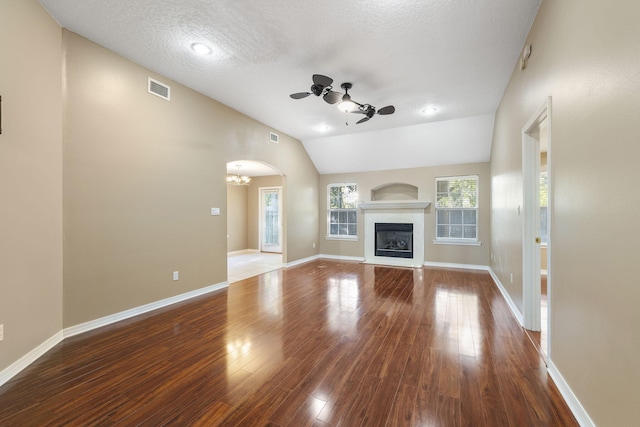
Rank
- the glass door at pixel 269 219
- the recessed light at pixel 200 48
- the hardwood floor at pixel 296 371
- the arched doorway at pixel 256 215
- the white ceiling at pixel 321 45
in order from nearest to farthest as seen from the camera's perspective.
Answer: the hardwood floor at pixel 296 371 → the white ceiling at pixel 321 45 → the recessed light at pixel 200 48 → the arched doorway at pixel 256 215 → the glass door at pixel 269 219

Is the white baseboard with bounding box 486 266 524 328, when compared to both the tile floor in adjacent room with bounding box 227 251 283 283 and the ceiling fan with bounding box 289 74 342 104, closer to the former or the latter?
the ceiling fan with bounding box 289 74 342 104

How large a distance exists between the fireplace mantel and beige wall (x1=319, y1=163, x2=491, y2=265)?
19 centimetres

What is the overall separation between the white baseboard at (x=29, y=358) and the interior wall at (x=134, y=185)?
18 cm

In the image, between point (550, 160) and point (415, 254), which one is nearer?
point (550, 160)

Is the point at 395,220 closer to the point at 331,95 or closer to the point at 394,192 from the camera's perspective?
the point at 394,192

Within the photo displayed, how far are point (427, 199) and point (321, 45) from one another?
191 inches

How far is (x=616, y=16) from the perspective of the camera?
51.5 inches

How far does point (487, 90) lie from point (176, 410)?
5286 mm

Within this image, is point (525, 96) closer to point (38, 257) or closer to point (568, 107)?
point (568, 107)

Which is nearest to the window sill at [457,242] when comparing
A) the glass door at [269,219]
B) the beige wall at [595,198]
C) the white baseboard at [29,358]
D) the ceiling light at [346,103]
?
the ceiling light at [346,103]

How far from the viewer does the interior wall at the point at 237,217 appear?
9031 millimetres

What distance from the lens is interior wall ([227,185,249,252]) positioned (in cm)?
903

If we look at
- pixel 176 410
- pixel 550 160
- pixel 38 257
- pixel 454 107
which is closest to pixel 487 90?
pixel 454 107

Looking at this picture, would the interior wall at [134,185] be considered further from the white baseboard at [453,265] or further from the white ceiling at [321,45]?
the white baseboard at [453,265]
